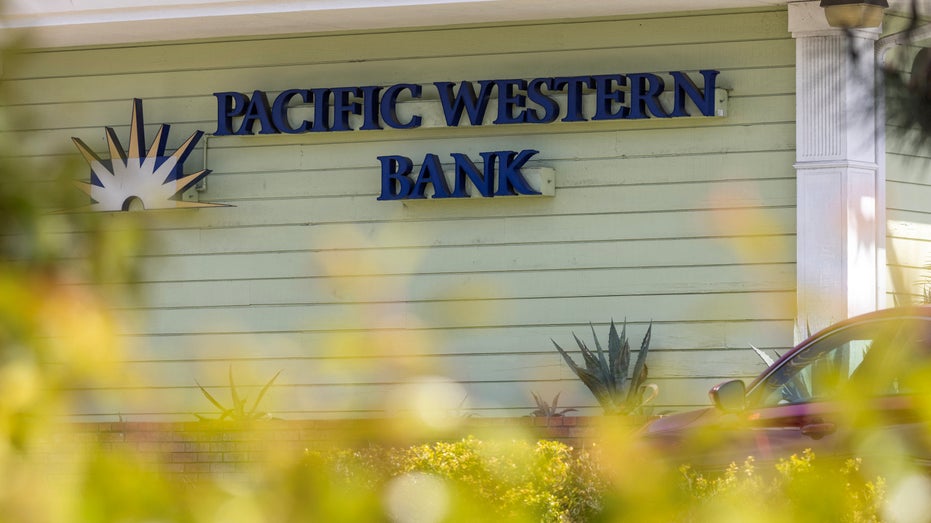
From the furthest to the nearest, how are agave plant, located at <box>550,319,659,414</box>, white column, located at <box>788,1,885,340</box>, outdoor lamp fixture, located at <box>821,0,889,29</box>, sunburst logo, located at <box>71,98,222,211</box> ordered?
sunburst logo, located at <box>71,98,222,211</box> < agave plant, located at <box>550,319,659,414</box> < white column, located at <box>788,1,885,340</box> < outdoor lamp fixture, located at <box>821,0,889,29</box>

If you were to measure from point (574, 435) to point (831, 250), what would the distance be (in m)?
2.35

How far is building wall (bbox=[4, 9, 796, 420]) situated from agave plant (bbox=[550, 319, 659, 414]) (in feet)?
0.62

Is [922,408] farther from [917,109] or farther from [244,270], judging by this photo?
[244,270]

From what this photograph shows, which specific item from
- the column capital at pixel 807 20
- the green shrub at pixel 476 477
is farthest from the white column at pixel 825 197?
the green shrub at pixel 476 477

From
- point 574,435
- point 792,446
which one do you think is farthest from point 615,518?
point 574,435

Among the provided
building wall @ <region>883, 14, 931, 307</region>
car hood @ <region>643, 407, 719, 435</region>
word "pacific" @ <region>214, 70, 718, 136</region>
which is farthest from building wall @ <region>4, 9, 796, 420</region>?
car hood @ <region>643, 407, 719, 435</region>

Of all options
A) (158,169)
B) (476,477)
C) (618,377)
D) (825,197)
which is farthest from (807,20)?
(476,477)

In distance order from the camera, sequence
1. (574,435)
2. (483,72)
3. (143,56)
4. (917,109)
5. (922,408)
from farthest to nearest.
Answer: (143,56) → (483,72) → (574,435) → (917,109) → (922,408)

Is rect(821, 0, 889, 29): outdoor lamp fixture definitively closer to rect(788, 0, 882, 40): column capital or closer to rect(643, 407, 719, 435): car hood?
rect(788, 0, 882, 40): column capital

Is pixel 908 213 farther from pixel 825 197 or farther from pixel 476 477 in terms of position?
pixel 476 477

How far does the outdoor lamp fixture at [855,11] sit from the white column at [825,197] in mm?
1250

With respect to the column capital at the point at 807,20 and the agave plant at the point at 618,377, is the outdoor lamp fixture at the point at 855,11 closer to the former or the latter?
the column capital at the point at 807,20

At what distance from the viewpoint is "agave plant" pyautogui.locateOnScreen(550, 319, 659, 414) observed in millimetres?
10430

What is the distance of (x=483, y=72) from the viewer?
36.3 feet
